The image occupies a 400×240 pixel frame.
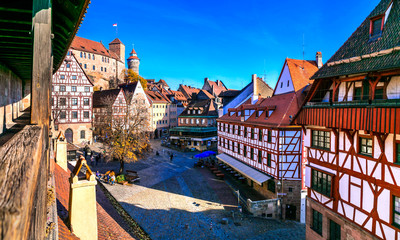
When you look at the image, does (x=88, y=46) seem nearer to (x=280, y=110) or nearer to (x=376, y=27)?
(x=280, y=110)

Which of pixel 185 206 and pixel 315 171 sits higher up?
pixel 315 171

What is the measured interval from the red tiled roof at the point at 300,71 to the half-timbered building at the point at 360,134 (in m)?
11.9

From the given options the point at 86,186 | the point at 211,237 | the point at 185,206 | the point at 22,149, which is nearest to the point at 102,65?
the point at 185,206

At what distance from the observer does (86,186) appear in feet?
19.6

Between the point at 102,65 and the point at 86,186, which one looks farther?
the point at 102,65

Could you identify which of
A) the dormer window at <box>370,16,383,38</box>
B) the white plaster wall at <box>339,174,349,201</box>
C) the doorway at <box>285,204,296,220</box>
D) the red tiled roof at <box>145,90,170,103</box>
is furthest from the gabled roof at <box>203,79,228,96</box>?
the dormer window at <box>370,16,383,38</box>

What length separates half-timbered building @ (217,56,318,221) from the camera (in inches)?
789

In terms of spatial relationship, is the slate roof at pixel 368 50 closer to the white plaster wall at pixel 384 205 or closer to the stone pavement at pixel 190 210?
the white plaster wall at pixel 384 205

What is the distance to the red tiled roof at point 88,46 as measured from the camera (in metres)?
61.1

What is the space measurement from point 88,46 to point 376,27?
6808 centimetres

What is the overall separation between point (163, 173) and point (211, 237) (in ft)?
45.7

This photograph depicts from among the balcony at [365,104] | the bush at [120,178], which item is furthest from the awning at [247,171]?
the bush at [120,178]

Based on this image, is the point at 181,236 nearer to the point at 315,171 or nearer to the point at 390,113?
the point at 315,171

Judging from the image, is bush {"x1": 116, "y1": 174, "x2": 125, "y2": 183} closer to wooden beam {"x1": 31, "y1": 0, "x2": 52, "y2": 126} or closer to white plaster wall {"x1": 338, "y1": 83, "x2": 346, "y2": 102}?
white plaster wall {"x1": 338, "y1": 83, "x2": 346, "y2": 102}
